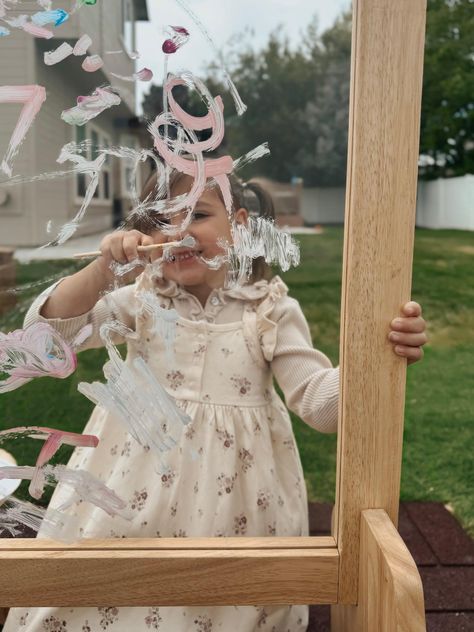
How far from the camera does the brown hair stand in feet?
2.29

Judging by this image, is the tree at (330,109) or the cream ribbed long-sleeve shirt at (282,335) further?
the tree at (330,109)

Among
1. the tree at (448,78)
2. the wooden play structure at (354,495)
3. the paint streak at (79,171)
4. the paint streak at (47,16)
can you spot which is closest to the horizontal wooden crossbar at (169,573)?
the wooden play structure at (354,495)

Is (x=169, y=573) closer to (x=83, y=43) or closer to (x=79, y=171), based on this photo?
(x=79, y=171)

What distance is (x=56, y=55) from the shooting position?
2.16 ft

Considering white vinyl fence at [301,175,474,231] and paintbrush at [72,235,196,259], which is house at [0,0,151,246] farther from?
white vinyl fence at [301,175,474,231]

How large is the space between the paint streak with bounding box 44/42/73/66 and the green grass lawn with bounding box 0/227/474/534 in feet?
0.69

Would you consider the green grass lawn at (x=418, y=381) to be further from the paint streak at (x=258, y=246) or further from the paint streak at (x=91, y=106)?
the paint streak at (x=91, y=106)

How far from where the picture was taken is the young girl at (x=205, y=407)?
28.8 inches

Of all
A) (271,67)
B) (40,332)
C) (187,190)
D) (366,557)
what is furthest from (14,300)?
(271,67)

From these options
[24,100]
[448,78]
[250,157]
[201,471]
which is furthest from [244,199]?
[448,78]

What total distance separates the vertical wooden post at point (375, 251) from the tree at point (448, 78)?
129 cm

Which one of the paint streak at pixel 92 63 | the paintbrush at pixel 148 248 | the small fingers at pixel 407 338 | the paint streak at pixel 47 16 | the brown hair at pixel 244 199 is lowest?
the small fingers at pixel 407 338

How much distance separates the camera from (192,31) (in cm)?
67

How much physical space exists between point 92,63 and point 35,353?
31 centimetres
